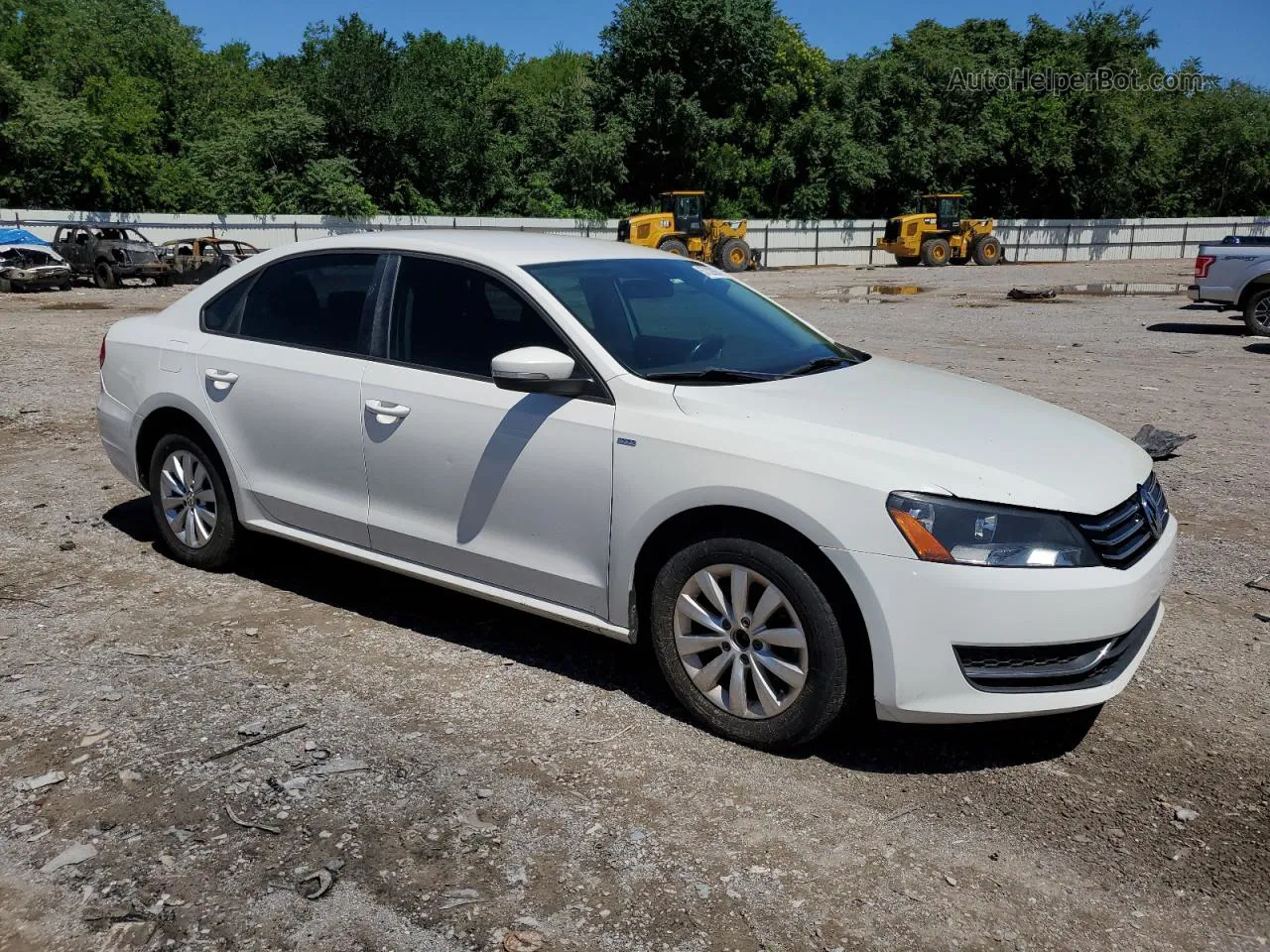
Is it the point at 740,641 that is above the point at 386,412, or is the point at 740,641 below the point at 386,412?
below

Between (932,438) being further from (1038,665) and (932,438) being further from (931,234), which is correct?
(931,234)

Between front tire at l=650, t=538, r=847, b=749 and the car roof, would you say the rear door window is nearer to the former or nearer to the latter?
the car roof

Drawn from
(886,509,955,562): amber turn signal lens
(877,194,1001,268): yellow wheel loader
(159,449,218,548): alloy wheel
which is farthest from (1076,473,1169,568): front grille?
(877,194,1001,268): yellow wheel loader

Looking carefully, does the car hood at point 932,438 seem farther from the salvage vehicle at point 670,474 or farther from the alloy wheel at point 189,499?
the alloy wheel at point 189,499

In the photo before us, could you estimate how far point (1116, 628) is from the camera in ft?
11.2

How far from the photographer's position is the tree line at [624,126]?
4206cm

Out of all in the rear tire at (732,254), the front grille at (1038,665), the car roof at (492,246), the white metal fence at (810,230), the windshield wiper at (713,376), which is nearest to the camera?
the front grille at (1038,665)

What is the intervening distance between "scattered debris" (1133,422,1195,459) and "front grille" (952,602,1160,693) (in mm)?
5007

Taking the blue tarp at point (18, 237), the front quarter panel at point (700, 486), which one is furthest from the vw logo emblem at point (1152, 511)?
the blue tarp at point (18, 237)

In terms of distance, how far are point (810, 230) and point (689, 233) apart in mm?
12870

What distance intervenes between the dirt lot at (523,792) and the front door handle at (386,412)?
0.95 meters

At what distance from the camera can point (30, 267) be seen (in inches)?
977

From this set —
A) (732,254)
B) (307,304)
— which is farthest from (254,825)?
(732,254)

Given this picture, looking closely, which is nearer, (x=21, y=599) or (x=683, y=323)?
(x=683, y=323)
